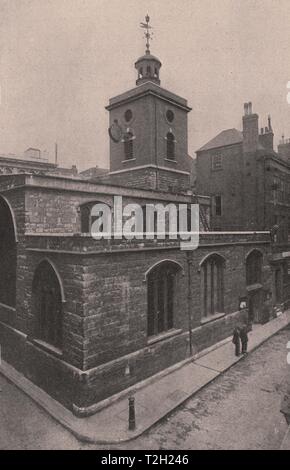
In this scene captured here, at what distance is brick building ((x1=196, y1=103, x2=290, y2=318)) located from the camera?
77.9 ft

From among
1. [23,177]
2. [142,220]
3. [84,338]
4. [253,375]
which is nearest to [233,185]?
[142,220]

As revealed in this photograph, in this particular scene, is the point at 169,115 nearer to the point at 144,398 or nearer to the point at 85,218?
the point at 85,218

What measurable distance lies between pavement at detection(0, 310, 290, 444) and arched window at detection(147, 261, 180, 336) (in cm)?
191

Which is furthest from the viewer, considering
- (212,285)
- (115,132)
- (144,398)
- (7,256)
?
(115,132)

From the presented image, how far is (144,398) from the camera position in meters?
10.8

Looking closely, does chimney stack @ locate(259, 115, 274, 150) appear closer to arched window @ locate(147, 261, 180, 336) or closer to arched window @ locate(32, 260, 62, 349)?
arched window @ locate(147, 261, 180, 336)

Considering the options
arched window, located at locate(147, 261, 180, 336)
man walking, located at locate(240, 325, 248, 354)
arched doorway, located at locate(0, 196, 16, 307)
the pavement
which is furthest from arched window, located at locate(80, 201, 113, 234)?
man walking, located at locate(240, 325, 248, 354)

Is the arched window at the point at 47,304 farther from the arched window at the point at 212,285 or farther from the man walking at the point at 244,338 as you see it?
the man walking at the point at 244,338

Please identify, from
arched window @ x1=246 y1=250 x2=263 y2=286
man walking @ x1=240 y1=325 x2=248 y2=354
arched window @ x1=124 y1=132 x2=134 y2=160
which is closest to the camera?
man walking @ x1=240 y1=325 x2=248 y2=354

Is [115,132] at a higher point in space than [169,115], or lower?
lower

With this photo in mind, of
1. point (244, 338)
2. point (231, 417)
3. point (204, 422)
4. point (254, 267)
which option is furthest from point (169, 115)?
point (204, 422)

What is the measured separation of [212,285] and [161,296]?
401 centimetres

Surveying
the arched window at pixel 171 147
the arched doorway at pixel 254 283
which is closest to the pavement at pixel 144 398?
the arched doorway at pixel 254 283

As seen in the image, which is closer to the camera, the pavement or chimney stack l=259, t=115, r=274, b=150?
the pavement
